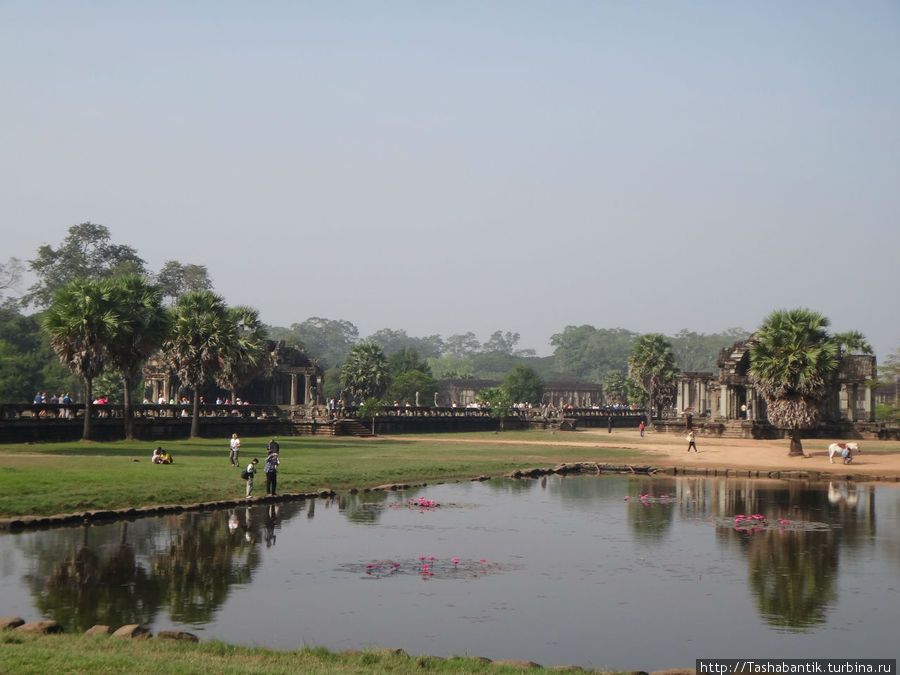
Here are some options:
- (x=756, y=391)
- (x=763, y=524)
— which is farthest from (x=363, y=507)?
(x=756, y=391)

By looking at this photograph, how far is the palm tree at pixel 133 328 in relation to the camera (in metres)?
55.6

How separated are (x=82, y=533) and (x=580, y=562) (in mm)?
12378

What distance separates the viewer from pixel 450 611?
19.7 m

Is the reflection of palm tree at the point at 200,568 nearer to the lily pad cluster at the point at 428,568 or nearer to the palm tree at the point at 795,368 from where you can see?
the lily pad cluster at the point at 428,568

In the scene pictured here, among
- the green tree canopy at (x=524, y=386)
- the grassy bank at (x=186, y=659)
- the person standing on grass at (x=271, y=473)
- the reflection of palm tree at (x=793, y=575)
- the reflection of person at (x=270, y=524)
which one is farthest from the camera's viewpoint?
the green tree canopy at (x=524, y=386)

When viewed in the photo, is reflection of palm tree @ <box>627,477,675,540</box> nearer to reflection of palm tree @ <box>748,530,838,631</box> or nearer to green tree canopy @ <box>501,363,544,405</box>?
reflection of palm tree @ <box>748,530,838,631</box>

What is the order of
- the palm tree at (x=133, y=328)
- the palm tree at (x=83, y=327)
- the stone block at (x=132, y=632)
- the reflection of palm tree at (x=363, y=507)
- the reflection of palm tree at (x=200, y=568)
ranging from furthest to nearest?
the palm tree at (x=133, y=328)
the palm tree at (x=83, y=327)
the reflection of palm tree at (x=363, y=507)
the reflection of palm tree at (x=200, y=568)
the stone block at (x=132, y=632)

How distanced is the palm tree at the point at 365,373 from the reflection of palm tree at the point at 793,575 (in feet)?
280

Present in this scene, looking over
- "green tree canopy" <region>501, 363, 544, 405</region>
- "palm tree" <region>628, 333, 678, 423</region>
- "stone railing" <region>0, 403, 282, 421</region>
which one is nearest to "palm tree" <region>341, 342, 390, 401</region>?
"palm tree" <region>628, 333, 678, 423</region>

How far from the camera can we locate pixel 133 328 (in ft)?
185

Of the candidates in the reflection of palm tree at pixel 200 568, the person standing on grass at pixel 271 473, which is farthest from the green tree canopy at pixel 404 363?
the reflection of palm tree at pixel 200 568

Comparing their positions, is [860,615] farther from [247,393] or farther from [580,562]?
[247,393]

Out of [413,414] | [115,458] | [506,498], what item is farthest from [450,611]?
[413,414]

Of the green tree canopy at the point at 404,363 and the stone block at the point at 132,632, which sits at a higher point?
the green tree canopy at the point at 404,363
